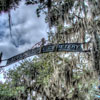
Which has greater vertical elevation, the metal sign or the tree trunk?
the metal sign

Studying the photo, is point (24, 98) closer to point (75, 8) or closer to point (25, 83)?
point (25, 83)

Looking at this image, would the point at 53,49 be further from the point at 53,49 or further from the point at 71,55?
the point at 71,55

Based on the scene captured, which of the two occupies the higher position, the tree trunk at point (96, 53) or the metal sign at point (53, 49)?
the metal sign at point (53, 49)

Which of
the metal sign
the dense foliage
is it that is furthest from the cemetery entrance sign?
the dense foliage

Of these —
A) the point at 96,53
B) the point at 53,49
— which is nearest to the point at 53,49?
the point at 53,49

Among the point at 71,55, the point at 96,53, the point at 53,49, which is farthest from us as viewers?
the point at 71,55

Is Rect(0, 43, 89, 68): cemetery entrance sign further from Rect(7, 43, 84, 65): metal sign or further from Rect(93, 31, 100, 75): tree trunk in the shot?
Rect(93, 31, 100, 75): tree trunk

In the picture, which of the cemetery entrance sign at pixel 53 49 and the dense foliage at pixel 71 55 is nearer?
the dense foliage at pixel 71 55

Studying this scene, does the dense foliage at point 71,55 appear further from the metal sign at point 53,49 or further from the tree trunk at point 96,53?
the metal sign at point 53,49

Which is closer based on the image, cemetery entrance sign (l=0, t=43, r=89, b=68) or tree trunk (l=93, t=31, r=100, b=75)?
tree trunk (l=93, t=31, r=100, b=75)

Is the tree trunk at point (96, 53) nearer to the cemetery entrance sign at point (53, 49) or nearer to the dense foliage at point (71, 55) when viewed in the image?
the dense foliage at point (71, 55)

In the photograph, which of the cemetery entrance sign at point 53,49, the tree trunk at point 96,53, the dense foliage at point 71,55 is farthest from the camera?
the cemetery entrance sign at point 53,49

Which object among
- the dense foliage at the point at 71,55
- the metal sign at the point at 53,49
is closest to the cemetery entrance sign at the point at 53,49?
the metal sign at the point at 53,49

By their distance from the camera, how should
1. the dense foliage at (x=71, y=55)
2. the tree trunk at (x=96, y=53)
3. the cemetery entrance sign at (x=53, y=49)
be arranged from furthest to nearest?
the cemetery entrance sign at (x=53, y=49)
the dense foliage at (x=71, y=55)
the tree trunk at (x=96, y=53)
